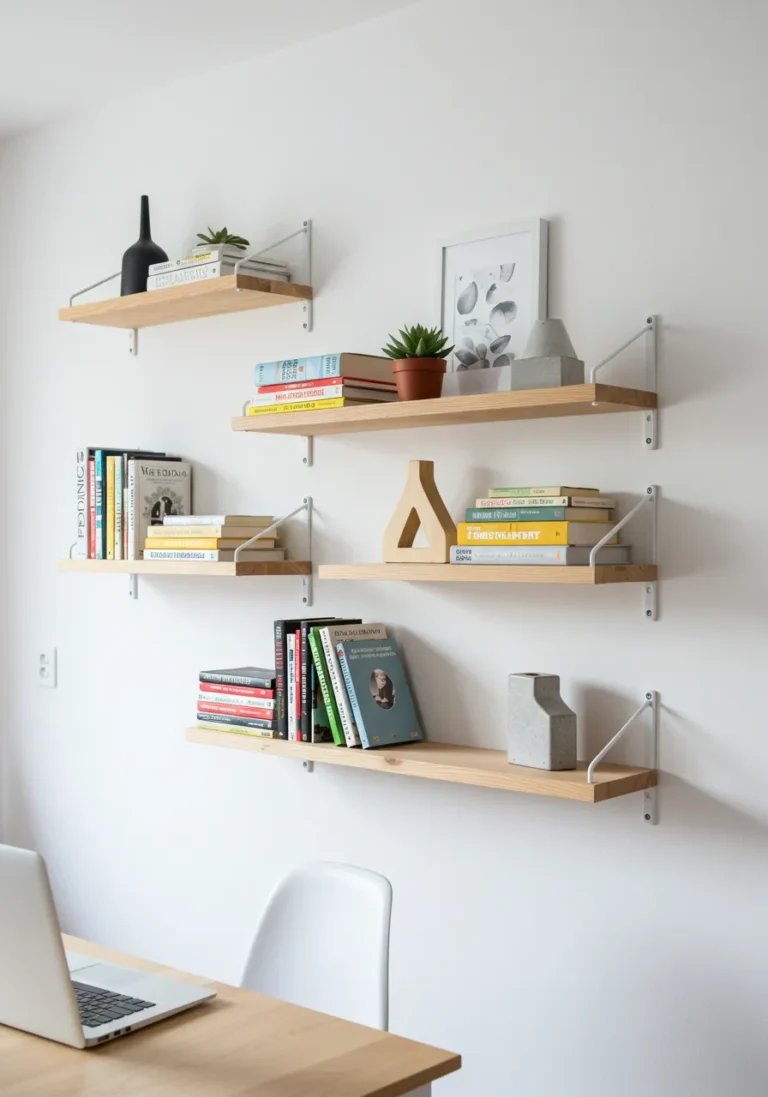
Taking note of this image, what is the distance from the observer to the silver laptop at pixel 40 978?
1.63m

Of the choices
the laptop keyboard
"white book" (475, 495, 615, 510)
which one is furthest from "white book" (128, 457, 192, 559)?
the laptop keyboard

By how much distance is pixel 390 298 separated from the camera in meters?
2.82

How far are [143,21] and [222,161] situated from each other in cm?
40

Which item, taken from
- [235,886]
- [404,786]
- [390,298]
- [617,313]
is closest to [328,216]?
[390,298]

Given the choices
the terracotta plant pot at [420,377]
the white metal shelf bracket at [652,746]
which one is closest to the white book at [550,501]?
→ the terracotta plant pot at [420,377]

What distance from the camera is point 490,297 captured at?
260 cm

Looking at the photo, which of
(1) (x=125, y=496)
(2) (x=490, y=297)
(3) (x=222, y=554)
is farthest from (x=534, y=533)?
(1) (x=125, y=496)

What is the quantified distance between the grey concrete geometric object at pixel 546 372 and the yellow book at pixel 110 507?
1.24 meters

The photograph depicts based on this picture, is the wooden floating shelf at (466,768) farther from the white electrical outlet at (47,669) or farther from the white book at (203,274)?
the white book at (203,274)

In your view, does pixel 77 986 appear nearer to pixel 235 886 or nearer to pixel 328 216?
pixel 235 886

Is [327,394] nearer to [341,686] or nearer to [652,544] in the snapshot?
[341,686]

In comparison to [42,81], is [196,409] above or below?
below

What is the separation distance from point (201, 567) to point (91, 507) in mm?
498

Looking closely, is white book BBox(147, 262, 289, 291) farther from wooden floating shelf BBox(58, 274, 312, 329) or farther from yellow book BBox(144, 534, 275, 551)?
yellow book BBox(144, 534, 275, 551)
